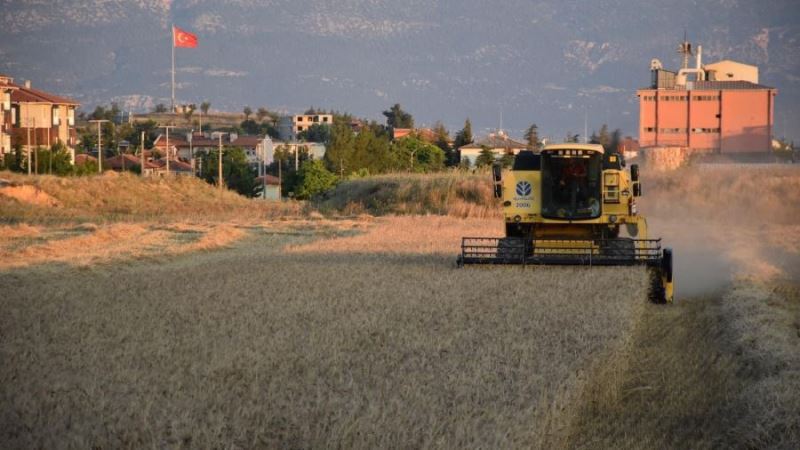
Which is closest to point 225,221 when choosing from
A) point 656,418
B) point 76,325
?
point 76,325

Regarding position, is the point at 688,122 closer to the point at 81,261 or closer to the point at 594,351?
the point at 81,261

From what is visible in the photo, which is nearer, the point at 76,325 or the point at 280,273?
the point at 76,325

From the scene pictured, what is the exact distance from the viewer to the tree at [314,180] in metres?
99.1

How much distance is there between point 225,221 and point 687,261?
2202 centimetres

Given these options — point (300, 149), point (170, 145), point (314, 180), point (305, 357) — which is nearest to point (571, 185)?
point (305, 357)

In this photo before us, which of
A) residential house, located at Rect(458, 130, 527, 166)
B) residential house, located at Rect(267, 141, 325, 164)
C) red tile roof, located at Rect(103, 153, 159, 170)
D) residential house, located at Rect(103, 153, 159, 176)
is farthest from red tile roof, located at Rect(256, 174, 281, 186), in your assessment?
residential house, located at Rect(458, 130, 527, 166)

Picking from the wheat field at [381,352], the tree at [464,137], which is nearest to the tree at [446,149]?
the tree at [464,137]

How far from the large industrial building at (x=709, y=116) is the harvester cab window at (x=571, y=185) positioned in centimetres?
8174

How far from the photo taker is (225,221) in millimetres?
48531

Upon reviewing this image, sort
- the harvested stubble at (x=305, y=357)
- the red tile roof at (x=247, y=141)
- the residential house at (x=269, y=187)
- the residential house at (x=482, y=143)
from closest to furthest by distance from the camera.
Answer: the harvested stubble at (x=305, y=357)
the residential house at (x=269, y=187)
the residential house at (x=482, y=143)
the red tile roof at (x=247, y=141)

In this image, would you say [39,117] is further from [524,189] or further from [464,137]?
[524,189]

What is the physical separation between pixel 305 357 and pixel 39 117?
3211 inches

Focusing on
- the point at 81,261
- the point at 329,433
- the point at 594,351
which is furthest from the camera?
the point at 81,261

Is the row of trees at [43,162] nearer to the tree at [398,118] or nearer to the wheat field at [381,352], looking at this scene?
the wheat field at [381,352]
